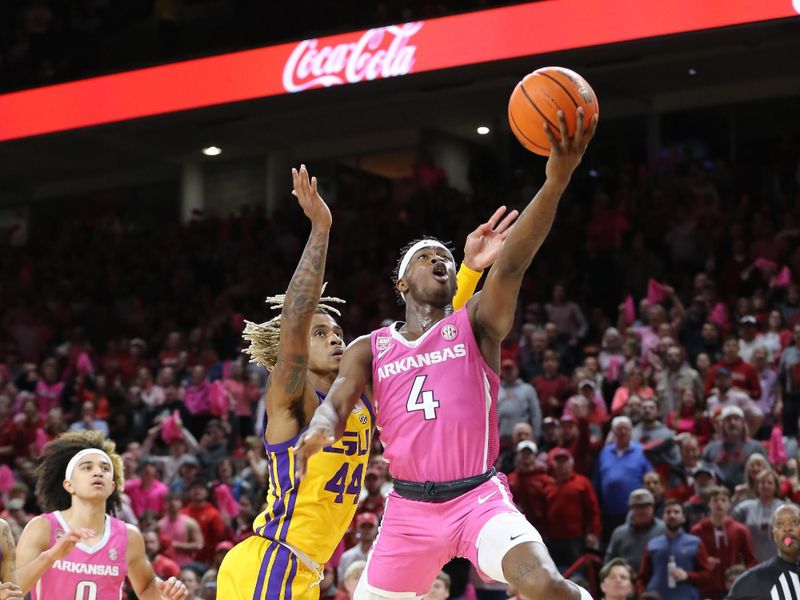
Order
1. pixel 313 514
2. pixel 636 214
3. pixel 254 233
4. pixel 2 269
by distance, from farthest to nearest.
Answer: pixel 2 269 < pixel 254 233 < pixel 636 214 < pixel 313 514

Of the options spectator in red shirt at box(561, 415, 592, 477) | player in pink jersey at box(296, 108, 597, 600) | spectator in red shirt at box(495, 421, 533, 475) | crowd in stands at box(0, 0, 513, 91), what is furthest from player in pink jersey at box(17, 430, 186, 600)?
crowd in stands at box(0, 0, 513, 91)

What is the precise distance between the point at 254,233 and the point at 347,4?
3621 millimetres

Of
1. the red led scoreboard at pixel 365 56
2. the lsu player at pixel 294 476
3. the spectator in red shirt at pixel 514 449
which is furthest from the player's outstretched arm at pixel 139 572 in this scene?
the red led scoreboard at pixel 365 56

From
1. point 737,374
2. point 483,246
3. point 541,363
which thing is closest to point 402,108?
point 541,363

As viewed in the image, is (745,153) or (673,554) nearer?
(673,554)

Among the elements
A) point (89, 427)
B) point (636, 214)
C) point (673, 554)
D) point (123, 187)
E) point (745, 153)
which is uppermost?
point (123, 187)

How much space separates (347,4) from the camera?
17.1 meters

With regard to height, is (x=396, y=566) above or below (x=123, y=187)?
below

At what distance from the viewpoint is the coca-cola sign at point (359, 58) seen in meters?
14.6

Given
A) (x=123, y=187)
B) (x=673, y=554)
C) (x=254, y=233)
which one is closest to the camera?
(x=673, y=554)

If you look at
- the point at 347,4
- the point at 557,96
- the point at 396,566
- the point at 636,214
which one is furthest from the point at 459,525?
the point at 347,4

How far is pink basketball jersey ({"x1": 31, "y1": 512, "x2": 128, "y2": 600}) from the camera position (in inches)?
250

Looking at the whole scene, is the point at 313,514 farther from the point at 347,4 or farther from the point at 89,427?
the point at 347,4

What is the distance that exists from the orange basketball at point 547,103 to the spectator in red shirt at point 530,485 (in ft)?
16.9
